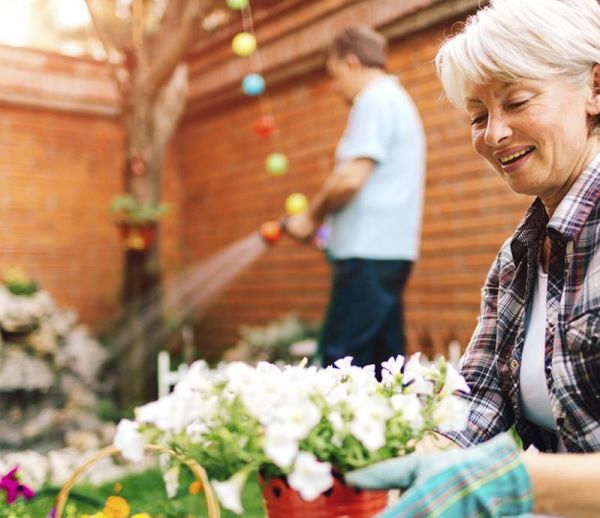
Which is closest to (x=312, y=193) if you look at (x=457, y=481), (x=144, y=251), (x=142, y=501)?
(x=144, y=251)

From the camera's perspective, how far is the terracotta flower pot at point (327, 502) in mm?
1081

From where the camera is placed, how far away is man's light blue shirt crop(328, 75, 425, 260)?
3279 millimetres

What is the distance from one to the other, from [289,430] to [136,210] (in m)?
4.16

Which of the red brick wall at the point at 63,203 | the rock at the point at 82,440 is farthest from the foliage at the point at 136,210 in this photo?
the red brick wall at the point at 63,203

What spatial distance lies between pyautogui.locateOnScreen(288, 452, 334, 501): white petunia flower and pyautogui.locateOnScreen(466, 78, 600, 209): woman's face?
75 centimetres

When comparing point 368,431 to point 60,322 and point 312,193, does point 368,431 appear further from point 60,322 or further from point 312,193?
point 312,193

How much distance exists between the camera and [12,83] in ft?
20.7

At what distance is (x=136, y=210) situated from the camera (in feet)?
16.4

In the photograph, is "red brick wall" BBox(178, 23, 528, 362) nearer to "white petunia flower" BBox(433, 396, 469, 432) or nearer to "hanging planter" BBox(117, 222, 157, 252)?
"hanging planter" BBox(117, 222, 157, 252)

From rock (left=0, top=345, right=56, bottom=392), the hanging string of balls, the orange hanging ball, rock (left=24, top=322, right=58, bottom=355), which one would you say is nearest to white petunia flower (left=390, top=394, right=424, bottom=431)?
the orange hanging ball

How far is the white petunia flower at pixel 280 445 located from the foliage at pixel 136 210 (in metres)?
4.09

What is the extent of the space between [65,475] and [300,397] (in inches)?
123

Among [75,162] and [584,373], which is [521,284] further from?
A: [75,162]

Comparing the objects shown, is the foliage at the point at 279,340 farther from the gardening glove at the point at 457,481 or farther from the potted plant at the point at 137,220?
the gardening glove at the point at 457,481
